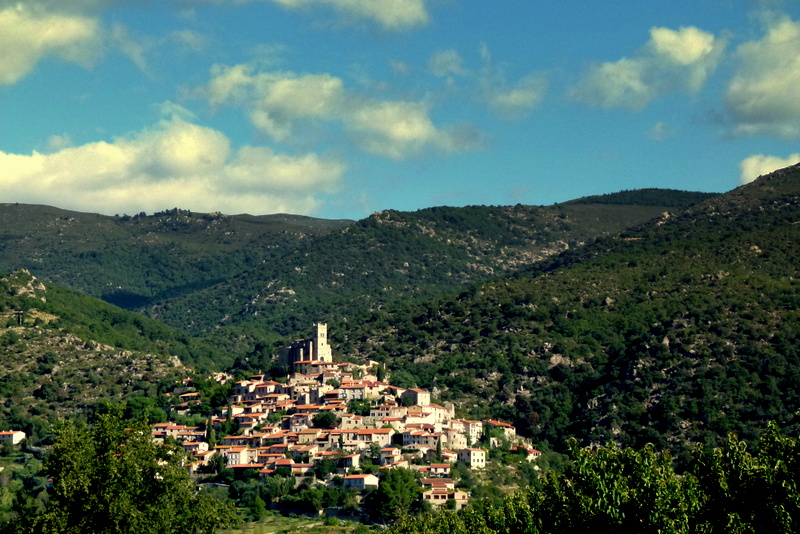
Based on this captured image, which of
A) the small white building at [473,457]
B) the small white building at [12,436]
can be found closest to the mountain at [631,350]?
the small white building at [473,457]

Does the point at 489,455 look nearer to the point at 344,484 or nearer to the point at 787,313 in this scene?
the point at 344,484

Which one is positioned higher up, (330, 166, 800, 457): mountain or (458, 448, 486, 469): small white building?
(330, 166, 800, 457): mountain

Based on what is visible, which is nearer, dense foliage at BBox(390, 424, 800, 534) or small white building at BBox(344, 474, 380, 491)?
dense foliage at BBox(390, 424, 800, 534)

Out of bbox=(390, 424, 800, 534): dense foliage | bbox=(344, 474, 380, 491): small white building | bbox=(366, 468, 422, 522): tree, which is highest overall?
bbox=(390, 424, 800, 534): dense foliage

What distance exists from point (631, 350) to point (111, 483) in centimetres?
11828

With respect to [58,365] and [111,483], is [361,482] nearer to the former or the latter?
[111,483]

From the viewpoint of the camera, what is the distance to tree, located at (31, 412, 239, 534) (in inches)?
2169

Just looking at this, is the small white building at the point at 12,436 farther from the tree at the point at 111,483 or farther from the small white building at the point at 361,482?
the tree at the point at 111,483

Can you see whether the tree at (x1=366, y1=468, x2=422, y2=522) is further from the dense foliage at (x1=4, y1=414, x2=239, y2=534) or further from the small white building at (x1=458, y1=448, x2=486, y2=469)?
the dense foliage at (x1=4, y1=414, x2=239, y2=534)

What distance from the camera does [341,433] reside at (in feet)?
392

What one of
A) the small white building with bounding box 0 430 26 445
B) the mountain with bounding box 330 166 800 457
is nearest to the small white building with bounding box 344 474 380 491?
the mountain with bounding box 330 166 800 457

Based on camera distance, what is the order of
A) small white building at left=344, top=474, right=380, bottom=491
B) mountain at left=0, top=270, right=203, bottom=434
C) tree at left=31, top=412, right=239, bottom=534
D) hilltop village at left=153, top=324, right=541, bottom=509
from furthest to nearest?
Result: mountain at left=0, top=270, right=203, bottom=434
hilltop village at left=153, top=324, right=541, bottom=509
small white building at left=344, top=474, right=380, bottom=491
tree at left=31, top=412, right=239, bottom=534

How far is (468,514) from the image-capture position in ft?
229

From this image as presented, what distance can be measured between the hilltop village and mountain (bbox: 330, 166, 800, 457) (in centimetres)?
1678
